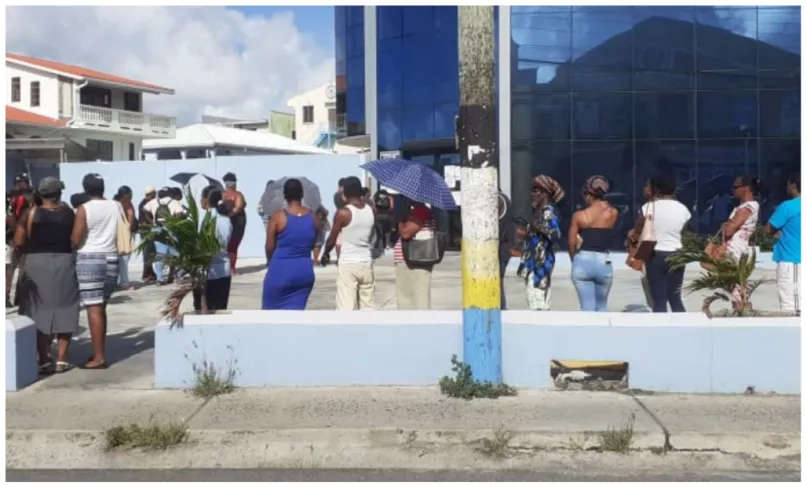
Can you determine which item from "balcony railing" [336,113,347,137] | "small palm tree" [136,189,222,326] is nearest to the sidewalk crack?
"small palm tree" [136,189,222,326]

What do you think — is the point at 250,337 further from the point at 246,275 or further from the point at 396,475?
the point at 246,275

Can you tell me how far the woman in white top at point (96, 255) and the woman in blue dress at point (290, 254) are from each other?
1.32 meters

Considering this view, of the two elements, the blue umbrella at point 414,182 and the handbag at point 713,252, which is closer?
the handbag at point 713,252

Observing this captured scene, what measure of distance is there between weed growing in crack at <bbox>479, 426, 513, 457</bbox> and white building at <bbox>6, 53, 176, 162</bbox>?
39.4m

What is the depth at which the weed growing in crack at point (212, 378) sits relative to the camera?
7031mm

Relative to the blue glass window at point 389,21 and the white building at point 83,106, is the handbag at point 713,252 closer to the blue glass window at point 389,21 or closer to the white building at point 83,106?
the blue glass window at point 389,21

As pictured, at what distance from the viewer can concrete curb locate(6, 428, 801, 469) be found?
18.9 feet

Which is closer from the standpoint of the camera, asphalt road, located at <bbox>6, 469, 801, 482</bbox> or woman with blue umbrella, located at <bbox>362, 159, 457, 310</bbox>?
asphalt road, located at <bbox>6, 469, 801, 482</bbox>

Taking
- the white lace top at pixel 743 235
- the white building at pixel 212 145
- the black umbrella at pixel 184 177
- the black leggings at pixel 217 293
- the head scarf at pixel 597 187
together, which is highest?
the white building at pixel 212 145

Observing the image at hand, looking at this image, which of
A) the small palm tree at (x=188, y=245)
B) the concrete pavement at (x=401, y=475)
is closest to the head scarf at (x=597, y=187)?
the concrete pavement at (x=401, y=475)

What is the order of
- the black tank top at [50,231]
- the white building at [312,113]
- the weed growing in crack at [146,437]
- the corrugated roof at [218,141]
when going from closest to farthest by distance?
the weed growing in crack at [146,437] → the black tank top at [50,231] → the corrugated roof at [218,141] → the white building at [312,113]

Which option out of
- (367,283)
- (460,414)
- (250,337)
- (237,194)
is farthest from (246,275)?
(460,414)

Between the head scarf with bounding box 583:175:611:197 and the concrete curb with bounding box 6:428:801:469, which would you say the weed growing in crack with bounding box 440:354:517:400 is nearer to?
the concrete curb with bounding box 6:428:801:469

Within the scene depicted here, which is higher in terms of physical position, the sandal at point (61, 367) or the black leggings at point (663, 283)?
the black leggings at point (663, 283)
